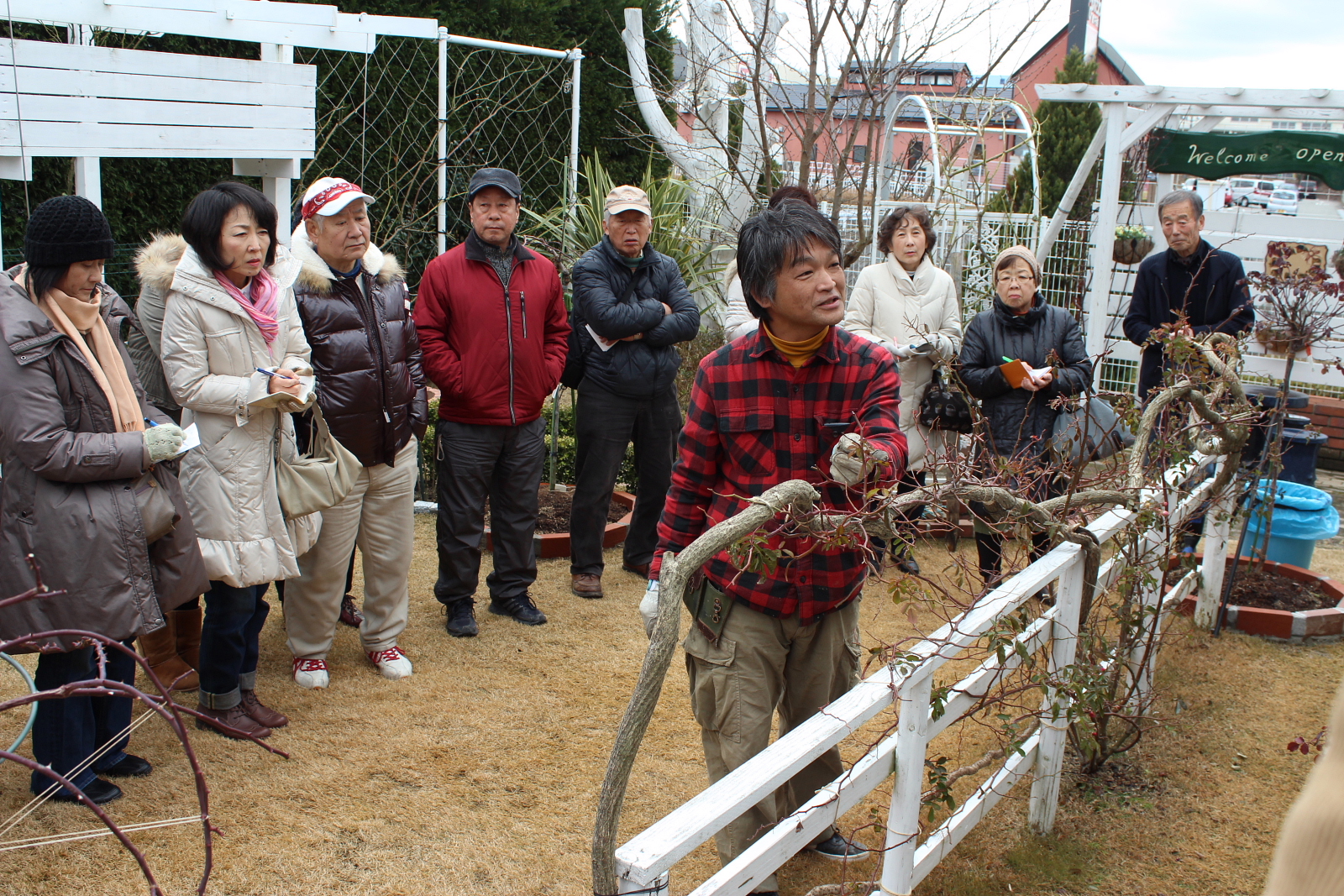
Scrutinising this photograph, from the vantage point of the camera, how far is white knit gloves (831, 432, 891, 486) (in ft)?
7.09

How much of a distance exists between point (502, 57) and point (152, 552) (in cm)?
640

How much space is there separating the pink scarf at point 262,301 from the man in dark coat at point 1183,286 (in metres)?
3.97

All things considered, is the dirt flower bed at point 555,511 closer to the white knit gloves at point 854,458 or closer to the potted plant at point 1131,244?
the white knit gloves at point 854,458

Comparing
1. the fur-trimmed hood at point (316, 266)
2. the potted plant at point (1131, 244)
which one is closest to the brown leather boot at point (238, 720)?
the fur-trimmed hood at point (316, 266)

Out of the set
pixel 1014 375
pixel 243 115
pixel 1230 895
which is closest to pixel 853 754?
pixel 1230 895

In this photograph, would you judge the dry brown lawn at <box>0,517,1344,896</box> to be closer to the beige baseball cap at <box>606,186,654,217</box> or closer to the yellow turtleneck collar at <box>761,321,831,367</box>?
the yellow turtleneck collar at <box>761,321,831,367</box>

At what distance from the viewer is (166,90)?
4.25 m

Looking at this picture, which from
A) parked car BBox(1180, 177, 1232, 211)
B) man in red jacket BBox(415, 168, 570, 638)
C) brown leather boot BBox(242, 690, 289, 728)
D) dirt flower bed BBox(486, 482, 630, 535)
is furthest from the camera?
parked car BBox(1180, 177, 1232, 211)

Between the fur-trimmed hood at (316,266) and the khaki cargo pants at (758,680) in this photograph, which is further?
the fur-trimmed hood at (316,266)

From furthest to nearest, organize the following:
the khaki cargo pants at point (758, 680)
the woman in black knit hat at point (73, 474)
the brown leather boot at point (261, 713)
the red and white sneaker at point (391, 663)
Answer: the red and white sneaker at point (391, 663) < the brown leather boot at point (261, 713) < the woman in black knit hat at point (73, 474) < the khaki cargo pants at point (758, 680)

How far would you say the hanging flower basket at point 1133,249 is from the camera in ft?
24.0

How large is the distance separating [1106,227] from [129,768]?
6.03 m

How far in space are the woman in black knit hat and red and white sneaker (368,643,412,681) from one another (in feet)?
3.77

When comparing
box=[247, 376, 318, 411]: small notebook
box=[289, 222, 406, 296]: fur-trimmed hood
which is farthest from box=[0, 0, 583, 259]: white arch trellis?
box=[247, 376, 318, 411]: small notebook
